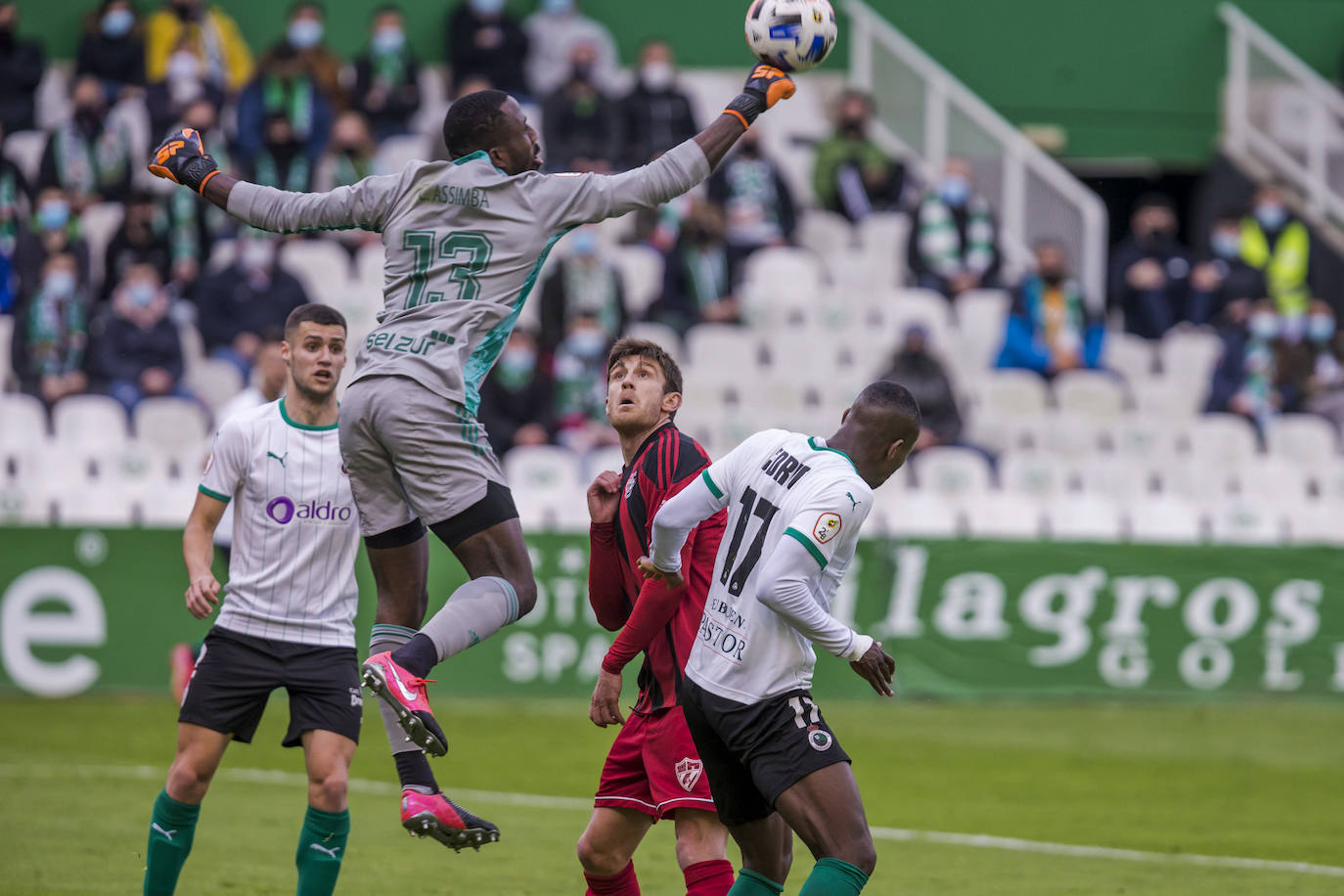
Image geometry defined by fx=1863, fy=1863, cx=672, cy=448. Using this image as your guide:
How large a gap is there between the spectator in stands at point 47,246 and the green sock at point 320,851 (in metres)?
9.77

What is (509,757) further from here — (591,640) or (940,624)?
(940,624)

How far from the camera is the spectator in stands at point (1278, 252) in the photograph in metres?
18.6

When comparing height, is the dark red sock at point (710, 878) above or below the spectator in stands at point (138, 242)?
below

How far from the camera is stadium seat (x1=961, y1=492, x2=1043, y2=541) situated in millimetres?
14680


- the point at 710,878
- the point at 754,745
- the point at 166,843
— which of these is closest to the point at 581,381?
the point at 166,843

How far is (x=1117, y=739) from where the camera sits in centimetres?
1286

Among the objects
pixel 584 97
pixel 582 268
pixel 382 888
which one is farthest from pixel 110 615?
pixel 584 97

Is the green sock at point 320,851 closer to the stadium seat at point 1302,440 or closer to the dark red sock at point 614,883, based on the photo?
the dark red sock at point 614,883

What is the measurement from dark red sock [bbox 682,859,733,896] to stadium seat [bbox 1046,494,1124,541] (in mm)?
8940

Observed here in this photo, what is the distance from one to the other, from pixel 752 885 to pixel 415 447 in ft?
5.79

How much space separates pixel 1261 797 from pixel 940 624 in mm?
3484

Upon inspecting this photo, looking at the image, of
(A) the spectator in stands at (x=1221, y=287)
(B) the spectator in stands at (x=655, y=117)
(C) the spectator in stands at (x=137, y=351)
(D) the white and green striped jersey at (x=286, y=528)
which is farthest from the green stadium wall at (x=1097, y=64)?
(D) the white and green striped jersey at (x=286, y=528)

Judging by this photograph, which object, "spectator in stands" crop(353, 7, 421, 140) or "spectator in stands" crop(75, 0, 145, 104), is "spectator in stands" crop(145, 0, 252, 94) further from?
"spectator in stands" crop(353, 7, 421, 140)

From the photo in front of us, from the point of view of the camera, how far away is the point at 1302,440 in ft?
55.0
